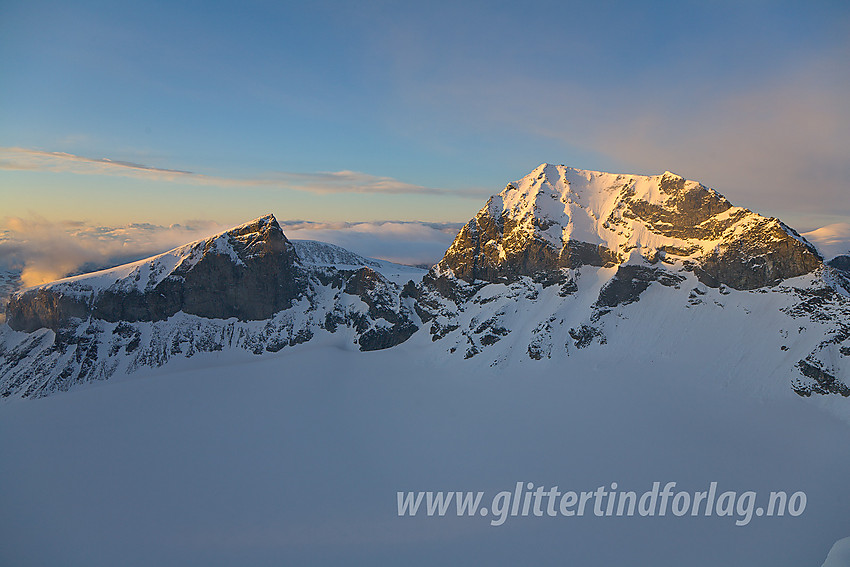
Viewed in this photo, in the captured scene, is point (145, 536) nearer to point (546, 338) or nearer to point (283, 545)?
point (283, 545)

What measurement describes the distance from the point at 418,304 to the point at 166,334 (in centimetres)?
8643

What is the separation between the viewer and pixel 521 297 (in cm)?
13300

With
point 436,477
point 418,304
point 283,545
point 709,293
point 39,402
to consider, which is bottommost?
point 39,402

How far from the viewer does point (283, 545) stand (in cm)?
5897

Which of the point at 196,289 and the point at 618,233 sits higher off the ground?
the point at 618,233

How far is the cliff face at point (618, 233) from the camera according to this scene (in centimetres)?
10869

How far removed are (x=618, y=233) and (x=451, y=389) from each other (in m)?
76.4

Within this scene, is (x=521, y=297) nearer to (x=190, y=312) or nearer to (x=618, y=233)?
(x=618, y=233)

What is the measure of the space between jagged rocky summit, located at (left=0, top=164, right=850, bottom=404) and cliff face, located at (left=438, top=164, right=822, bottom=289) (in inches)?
18.0

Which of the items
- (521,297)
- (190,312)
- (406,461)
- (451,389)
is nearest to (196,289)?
(190,312)

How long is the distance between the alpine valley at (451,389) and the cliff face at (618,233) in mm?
641

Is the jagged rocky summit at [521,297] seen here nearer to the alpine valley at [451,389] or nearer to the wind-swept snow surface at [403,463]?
the alpine valley at [451,389]

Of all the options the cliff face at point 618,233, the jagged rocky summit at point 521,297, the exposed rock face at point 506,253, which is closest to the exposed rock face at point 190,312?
the jagged rocky summit at point 521,297

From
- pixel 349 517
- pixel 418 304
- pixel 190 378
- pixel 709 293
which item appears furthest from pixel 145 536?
pixel 709 293
